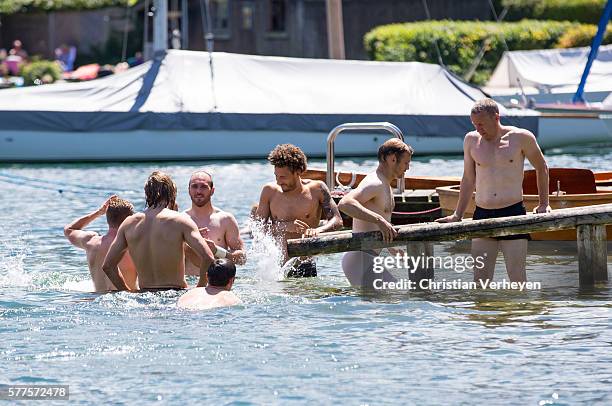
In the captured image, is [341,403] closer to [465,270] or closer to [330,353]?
[330,353]

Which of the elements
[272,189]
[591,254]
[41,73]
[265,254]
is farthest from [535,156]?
[41,73]

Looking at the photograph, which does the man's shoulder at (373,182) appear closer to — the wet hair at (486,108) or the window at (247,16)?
the wet hair at (486,108)

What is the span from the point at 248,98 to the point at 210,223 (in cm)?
1480

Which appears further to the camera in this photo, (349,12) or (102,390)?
(349,12)

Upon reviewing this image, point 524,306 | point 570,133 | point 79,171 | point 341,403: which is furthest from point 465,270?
point 570,133

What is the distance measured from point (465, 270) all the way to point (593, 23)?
32801 mm

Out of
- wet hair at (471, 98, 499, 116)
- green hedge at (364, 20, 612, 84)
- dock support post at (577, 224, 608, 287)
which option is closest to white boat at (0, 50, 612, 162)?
green hedge at (364, 20, 612, 84)

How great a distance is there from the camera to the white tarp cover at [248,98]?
2559cm

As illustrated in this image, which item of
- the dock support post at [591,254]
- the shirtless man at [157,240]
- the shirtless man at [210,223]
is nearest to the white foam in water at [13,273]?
the shirtless man at [210,223]

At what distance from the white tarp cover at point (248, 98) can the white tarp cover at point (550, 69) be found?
4445mm

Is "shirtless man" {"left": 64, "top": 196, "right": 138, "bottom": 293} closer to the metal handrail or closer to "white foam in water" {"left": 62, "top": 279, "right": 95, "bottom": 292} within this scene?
"white foam in water" {"left": 62, "top": 279, "right": 95, "bottom": 292}

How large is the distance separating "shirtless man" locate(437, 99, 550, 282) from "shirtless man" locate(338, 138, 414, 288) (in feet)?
1.70

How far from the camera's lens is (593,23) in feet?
141

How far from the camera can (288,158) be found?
11516 mm
